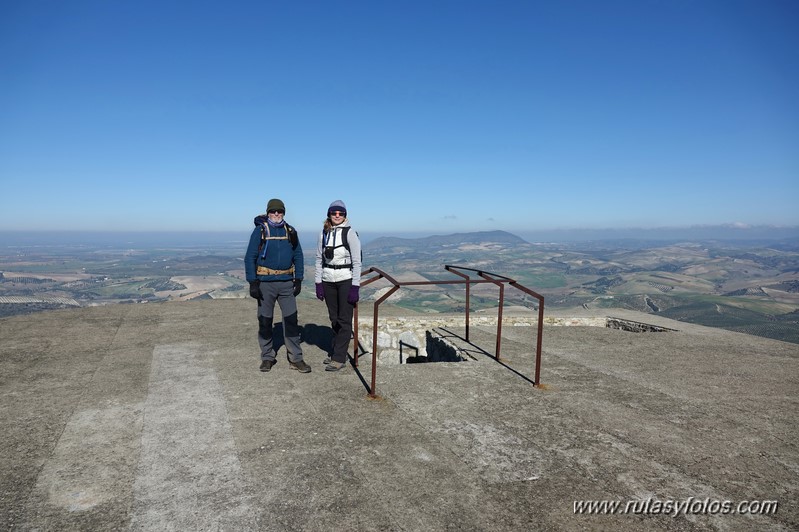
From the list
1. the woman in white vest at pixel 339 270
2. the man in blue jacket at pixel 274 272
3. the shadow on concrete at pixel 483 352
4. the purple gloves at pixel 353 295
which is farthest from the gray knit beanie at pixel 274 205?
the shadow on concrete at pixel 483 352

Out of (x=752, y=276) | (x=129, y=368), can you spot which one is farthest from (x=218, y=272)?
(x=752, y=276)

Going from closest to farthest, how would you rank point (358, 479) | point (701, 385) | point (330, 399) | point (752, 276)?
point (358, 479) → point (330, 399) → point (701, 385) → point (752, 276)

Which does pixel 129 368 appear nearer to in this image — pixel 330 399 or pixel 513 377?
pixel 330 399

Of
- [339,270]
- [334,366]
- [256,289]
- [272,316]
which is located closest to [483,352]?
[334,366]

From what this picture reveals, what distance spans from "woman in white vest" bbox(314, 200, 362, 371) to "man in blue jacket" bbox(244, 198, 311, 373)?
1.04ft

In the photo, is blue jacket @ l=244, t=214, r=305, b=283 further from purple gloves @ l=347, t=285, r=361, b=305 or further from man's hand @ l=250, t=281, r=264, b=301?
purple gloves @ l=347, t=285, r=361, b=305

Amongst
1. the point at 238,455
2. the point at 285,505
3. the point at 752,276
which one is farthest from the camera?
the point at 752,276

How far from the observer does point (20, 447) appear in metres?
3.39

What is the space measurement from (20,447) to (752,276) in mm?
147332

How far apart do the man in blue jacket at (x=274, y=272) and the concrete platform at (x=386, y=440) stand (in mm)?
337

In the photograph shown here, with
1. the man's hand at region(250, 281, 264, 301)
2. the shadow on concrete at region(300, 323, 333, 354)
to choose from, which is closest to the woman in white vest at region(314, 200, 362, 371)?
the man's hand at region(250, 281, 264, 301)

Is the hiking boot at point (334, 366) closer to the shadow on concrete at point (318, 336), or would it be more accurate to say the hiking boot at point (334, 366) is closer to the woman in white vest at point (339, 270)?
the woman in white vest at point (339, 270)

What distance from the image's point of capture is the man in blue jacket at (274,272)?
5328mm

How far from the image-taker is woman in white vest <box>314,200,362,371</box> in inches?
211
